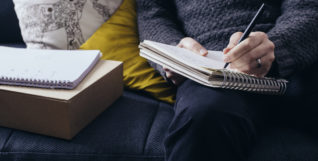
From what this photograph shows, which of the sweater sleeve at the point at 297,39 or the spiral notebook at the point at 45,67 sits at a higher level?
the sweater sleeve at the point at 297,39

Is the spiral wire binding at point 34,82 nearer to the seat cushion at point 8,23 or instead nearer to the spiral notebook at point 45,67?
the spiral notebook at point 45,67

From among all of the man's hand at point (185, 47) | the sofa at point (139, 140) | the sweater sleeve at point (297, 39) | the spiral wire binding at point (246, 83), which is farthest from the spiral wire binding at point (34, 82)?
the sweater sleeve at point (297, 39)

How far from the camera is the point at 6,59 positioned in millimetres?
746

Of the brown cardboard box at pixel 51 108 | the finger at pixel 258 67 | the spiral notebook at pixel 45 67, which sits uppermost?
the finger at pixel 258 67

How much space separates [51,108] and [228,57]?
0.45 meters

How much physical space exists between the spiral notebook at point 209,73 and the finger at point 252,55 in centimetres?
4

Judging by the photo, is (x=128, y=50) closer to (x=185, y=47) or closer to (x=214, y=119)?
(x=185, y=47)

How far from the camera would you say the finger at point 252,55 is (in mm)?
606

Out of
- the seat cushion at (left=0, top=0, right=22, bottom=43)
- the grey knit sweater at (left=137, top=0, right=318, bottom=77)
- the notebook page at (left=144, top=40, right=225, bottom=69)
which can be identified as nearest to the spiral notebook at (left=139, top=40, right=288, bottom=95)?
the notebook page at (left=144, top=40, right=225, bottom=69)

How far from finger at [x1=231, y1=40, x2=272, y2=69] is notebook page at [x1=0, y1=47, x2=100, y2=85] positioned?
418 mm

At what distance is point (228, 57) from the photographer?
1.94 ft

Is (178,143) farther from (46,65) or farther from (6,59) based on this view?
(6,59)

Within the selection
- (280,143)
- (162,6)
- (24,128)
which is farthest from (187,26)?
(24,128)

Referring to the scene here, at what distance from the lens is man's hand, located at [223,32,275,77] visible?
0.59 m
